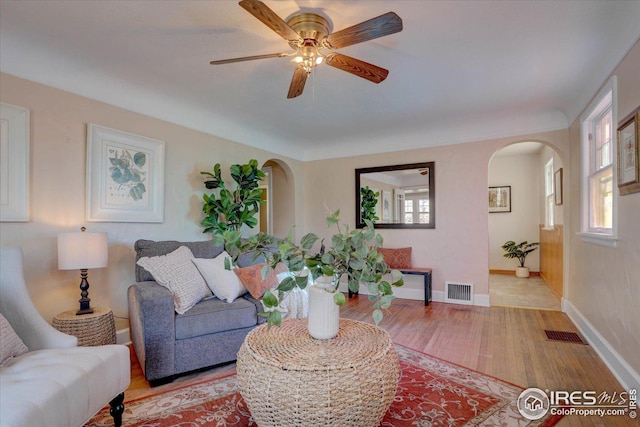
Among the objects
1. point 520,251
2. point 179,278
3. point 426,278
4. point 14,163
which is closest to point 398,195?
point 426,278

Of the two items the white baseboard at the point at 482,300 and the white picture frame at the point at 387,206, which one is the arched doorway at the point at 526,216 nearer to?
the white baseboard at the point at 482,300

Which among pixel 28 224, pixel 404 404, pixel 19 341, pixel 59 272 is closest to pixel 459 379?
pixel 404 404

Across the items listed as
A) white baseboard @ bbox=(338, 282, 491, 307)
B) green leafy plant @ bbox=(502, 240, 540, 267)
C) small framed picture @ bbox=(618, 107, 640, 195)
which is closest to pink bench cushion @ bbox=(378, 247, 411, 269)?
white baseboard @ bbox=(338, 282, 491, 307)

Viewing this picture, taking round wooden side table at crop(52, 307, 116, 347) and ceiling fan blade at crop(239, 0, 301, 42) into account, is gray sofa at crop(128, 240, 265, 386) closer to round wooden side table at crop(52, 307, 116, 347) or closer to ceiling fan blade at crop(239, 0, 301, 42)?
round wooden side table at crop(52, 307, 116, 347)

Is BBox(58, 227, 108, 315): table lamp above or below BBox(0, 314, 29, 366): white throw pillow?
above

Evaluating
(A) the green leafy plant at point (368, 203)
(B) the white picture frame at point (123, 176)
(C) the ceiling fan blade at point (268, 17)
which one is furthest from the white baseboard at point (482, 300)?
(B) the white picture frame at point (123, 176)

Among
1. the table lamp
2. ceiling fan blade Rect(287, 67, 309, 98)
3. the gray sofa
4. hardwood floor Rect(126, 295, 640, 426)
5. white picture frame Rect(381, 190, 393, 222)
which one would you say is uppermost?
ceiling fan blade Rect(287, 67, 309, 98)

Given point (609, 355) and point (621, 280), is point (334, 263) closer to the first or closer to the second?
point (621, 280)

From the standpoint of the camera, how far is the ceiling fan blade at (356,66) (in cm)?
204

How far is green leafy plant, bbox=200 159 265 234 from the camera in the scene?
11.6ft

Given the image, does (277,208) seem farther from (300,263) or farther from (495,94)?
(300,263)

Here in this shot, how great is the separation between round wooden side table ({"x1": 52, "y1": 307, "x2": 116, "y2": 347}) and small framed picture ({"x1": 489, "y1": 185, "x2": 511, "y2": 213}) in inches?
275

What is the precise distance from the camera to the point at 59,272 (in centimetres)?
250
